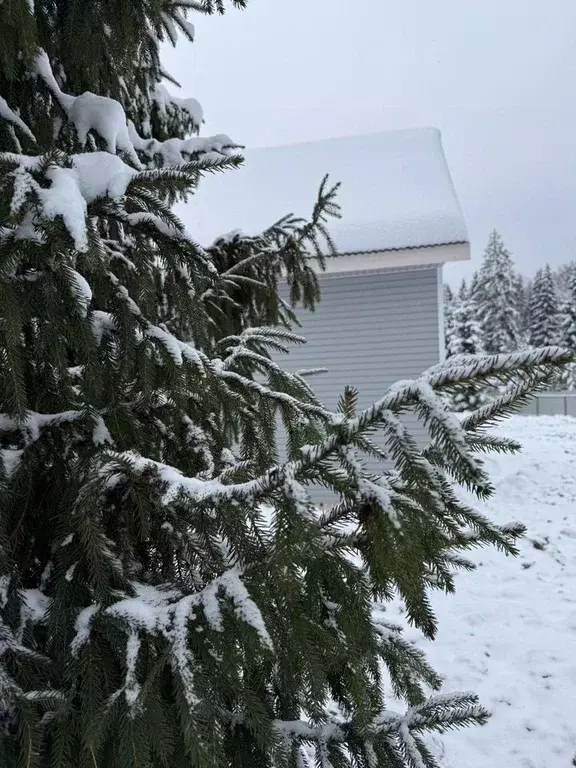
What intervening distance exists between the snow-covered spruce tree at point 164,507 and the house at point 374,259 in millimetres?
5732

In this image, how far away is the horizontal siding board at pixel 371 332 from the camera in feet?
26.0

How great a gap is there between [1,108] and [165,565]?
4.81ft

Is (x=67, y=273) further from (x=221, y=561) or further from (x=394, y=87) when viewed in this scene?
(x=394, y=87)

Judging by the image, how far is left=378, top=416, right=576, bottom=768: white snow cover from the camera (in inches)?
116

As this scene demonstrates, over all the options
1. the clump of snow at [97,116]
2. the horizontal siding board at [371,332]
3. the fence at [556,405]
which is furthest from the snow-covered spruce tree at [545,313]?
the clump of snow at [97,116]

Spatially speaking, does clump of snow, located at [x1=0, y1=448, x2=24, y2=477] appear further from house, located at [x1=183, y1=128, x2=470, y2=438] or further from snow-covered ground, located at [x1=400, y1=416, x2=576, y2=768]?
house, located at [x1=183, y1=128, x2=470, y2=438]

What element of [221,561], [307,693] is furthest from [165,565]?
[307,693]

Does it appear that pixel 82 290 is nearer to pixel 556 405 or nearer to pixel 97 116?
pixel 97 116

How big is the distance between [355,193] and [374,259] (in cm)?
200

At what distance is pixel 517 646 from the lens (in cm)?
397

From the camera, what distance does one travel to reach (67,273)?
126cm

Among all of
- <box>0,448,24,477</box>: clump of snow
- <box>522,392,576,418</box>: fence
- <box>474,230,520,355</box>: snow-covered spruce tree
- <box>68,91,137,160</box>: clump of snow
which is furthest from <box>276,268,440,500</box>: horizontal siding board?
<box>474,230,520,355</box>: snow-covered spruce tree

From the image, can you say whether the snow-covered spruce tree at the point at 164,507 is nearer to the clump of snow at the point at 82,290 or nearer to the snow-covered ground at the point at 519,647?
the clump of snow at the point at 82,290

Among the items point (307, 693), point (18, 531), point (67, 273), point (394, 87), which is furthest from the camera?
point (394, 87)
